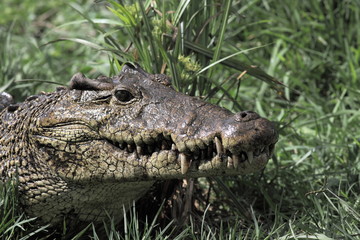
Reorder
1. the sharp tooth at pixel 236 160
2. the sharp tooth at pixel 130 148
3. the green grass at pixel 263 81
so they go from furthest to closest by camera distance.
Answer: the green grass at pixel 263 81, the sharp tooth at pixel 130 148, the sharp tooth at pixel 236 160

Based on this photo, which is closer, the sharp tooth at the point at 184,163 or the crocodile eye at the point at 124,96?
the sharp tooth at the point at 184,163

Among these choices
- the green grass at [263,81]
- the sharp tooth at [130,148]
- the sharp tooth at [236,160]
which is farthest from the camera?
the green grass at [263,81]

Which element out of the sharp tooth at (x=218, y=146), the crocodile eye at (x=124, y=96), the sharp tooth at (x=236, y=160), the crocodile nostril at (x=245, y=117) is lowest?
the sharp tooth at (x=236, y=160)

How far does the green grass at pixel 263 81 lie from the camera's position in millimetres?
3373

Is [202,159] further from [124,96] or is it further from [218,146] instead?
[124,96]

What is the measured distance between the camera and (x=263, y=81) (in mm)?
4445

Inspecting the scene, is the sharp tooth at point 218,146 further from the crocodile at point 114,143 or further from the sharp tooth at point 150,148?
the sharp tooth at point 150,148

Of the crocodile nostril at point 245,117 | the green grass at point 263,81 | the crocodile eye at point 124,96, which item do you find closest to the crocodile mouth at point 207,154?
the crocodile nostril at point 245,117

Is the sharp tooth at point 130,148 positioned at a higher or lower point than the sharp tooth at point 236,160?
lower

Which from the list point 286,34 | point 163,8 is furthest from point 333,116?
point 163,8

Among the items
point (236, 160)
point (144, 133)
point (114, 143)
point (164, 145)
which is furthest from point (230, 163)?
point (114, 143)

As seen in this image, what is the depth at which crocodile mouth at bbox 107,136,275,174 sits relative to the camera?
270cm

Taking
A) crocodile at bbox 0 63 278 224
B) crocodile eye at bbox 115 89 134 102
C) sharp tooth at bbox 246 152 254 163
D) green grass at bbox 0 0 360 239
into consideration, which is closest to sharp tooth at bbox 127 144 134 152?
crocodile at bbox 0 63 278 224

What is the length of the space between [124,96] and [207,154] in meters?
0.59
